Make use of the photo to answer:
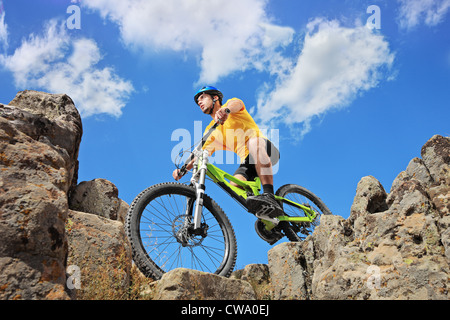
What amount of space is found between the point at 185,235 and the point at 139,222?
0.78 meters

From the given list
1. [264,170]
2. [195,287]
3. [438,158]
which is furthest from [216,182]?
[438,158]

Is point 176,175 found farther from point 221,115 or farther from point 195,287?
point 195,287

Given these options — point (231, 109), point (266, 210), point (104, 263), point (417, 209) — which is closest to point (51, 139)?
point (104, 263)

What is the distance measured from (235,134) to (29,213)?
178 inches

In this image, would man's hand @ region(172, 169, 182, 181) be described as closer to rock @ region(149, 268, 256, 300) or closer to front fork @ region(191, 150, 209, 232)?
front fork @ region(191, 150, 209, 232)

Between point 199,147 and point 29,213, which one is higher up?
point 199,147

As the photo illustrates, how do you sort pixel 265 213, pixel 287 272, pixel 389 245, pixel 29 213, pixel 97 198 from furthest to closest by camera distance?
pixel 265 213, pixel 97 198, pixel 287 272, pixel 389 245, pixel 29 213

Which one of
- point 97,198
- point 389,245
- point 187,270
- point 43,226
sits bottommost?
point 187,270

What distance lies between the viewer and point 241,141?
283 inches

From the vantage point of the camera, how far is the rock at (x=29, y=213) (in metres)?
2.89

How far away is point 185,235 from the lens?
5.80 m

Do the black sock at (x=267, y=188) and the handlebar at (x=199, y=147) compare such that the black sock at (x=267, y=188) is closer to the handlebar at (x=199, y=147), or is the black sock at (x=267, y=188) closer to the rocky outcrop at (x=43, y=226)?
the handlebar at (x=199, y=147)

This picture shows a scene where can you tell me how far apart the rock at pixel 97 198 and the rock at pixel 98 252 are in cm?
93
